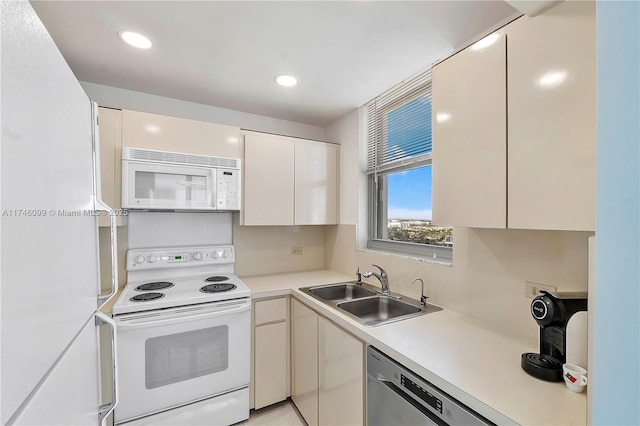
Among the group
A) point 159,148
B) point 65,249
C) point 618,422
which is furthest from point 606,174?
point 159,148

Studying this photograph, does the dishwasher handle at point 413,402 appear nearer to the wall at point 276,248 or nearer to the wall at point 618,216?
the wall at point 618,216

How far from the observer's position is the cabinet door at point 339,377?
1429 millimetres

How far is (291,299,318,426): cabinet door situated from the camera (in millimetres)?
1851

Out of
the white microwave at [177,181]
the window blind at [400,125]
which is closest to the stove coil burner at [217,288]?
the white microwave at [177,181]

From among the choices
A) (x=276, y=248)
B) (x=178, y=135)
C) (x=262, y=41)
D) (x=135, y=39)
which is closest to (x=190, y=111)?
(x=178, y=135)

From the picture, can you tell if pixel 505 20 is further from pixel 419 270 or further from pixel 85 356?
pixel 85 356

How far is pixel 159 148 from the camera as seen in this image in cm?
204

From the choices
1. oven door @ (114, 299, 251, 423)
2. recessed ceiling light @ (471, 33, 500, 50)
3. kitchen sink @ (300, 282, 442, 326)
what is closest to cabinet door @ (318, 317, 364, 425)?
kitchen sink @ (300, 282, 442, 326)

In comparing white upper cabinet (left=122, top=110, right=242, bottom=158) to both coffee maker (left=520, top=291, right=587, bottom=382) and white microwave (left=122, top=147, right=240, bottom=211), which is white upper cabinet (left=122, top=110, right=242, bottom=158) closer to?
white microwave (left=122, top=147, right=240, bottom=211)

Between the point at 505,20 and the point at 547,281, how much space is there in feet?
4.09

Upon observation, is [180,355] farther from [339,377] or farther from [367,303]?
[367,303]

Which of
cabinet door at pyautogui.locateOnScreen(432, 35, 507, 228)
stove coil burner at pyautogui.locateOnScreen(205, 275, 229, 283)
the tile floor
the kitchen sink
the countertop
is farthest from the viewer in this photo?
stove coil burner at pyautogui.locateOnScreen(205, 275, 229, 283)

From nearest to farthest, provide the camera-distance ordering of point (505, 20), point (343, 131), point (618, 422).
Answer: point (618, 422)
point (505, 20)
point (343, 131)

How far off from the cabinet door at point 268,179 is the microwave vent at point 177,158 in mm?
166
